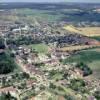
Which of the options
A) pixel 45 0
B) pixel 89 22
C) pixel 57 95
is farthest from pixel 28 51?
pixel 45 0

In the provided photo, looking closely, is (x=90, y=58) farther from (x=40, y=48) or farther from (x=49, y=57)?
(x=40, y=48)

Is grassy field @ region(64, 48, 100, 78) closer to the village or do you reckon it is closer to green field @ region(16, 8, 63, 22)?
the village

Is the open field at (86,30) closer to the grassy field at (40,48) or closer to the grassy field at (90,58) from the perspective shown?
the grassy field at (40,48)

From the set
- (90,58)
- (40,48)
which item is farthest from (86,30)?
(90,58)

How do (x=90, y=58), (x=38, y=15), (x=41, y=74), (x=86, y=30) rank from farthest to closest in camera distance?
(x=38, y=15)
(x=86, y=30)
(x=90, y=58)
(x=41, y=74)

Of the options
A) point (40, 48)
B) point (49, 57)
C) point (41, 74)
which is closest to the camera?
point (41, 74)

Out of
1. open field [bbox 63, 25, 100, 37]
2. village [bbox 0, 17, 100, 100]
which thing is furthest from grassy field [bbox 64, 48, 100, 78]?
open field [bbox 63, 25, 100, 37]
